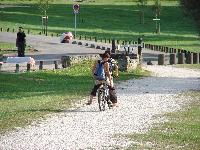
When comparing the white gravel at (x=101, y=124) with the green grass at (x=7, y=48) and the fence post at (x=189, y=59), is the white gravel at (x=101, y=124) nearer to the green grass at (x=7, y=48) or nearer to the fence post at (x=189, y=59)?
the fence post at (x=189, y=59)

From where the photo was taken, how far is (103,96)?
824 inches

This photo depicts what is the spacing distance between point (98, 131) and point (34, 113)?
3.55 m

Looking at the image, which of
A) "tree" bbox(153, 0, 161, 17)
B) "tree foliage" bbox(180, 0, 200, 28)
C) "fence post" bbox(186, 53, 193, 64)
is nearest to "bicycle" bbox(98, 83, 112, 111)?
"tree foliage" bbox(180, 0, 200, 28)

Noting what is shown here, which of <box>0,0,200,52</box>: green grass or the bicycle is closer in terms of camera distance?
the bicycle

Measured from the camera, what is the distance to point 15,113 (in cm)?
1977

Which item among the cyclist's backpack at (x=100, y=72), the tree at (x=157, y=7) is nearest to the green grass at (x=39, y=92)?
the cyclist's backpack at (x=100, y=72)

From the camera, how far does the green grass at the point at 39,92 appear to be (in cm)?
1934

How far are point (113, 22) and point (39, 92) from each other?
63.4 metres

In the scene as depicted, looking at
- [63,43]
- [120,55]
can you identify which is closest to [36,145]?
[120,55]

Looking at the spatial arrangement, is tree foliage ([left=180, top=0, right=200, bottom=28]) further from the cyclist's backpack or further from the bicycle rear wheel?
the bicycle rear wheel

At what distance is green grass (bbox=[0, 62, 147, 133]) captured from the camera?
1934 cm

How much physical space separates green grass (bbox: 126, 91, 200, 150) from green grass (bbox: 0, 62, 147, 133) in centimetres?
355

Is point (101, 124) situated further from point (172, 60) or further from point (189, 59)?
point (189, 59)

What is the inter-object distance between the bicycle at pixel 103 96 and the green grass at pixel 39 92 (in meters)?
1.24
